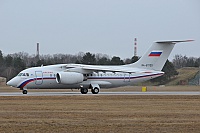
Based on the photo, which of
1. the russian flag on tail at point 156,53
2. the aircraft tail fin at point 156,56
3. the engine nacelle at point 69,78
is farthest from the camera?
the russian flag on tail at point 156,53

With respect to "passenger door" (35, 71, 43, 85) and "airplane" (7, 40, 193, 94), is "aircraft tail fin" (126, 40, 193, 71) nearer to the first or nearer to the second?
"airplane" (7, 40, 193, 94)

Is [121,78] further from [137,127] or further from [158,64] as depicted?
[137,127]

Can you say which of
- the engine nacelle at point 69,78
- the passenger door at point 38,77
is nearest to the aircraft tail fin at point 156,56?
the engine nacelle at point 69,78

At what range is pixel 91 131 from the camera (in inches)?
734

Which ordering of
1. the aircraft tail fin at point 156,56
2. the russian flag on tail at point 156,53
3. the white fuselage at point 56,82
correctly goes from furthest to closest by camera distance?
the russian flag on tail at point 156,53, the aircraft tail fin at point 156,56, the white fuselage at point 56,82

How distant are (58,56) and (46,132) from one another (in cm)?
12160

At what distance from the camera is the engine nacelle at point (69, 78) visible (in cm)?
5081

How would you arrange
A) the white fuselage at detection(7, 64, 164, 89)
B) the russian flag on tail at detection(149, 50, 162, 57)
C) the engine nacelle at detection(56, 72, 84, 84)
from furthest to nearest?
the russian flag on tail at detection(149, 50, 162, 57), the white fuselage at detection(7, 64, 164, 89), the engine nacelle at detection(56, 72, 84, 84)

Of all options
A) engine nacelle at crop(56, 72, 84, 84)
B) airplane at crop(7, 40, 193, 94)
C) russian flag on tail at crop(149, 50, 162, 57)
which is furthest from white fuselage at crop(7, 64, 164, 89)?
russian flag on tail at crop(149, 50, 162, 57)

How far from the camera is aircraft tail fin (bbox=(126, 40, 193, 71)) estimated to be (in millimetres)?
54844

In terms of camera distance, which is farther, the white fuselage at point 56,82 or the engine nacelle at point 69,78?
the white fuselage at point 56,82

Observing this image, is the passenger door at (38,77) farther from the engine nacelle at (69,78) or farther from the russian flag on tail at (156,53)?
the russian flag on tail at (156,53)

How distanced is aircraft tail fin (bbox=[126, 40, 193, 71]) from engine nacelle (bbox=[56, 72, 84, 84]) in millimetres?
6293

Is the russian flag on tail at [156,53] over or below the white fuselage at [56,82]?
over
